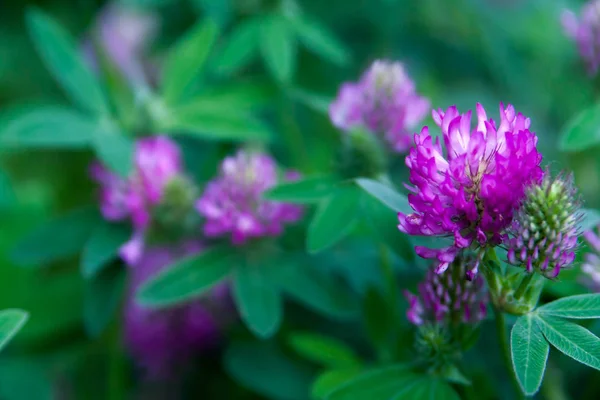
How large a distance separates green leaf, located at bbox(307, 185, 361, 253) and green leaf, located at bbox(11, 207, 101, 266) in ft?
1.61

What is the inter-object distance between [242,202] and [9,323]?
462mm

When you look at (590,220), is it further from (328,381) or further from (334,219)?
(328,381)

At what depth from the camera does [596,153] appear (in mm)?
1474

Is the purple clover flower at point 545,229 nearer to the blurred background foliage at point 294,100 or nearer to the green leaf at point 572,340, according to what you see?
the green leaf at point 572,340

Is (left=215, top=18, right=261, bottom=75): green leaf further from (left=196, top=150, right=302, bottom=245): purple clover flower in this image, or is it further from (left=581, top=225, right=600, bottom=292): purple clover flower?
(left=581, top=225, right=600, bottom=292): purple clover flower

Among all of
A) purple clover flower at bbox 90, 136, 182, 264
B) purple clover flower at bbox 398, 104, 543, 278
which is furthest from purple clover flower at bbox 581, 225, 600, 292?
purple clover flower at bbox 90, 136, 182, 264

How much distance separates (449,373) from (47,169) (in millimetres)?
1589

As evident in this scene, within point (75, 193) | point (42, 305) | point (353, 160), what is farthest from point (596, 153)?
Result: point (75, 193)

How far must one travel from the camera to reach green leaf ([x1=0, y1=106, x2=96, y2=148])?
1243 mm

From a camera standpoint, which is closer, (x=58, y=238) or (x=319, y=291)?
(x=319, y=291)

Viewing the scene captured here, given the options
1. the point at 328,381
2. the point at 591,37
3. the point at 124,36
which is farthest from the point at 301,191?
the point at 124,36

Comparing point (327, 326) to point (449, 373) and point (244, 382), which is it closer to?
point (244, 382)

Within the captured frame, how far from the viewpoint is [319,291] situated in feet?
3.91

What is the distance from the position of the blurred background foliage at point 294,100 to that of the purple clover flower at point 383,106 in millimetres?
132
